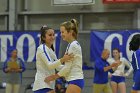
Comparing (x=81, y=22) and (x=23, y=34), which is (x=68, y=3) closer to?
(x=81, y=22)

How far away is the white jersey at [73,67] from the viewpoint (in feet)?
13.7

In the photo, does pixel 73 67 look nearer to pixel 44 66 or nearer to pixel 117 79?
pixel 44 66

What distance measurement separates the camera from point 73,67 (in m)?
4.21

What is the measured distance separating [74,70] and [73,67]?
0.13ft

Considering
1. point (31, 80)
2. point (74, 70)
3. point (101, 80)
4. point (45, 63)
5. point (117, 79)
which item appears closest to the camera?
point (74, 70)

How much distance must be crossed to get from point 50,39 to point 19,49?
23.3 ft

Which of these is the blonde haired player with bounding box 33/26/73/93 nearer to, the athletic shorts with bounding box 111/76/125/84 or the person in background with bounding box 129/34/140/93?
the person in background with bounding box 129/34/140/93

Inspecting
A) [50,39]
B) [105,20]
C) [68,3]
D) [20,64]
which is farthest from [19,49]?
[50,39]

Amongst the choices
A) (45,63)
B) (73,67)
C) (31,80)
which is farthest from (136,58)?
(31,80)

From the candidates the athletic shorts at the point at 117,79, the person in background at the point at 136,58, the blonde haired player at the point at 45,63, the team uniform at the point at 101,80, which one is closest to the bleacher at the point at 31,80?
the athletic shorts at the point at 117,79

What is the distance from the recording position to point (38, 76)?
171 inches

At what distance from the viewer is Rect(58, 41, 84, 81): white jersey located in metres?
4.18

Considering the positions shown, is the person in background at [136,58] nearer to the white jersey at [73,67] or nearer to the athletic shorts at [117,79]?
the white jersey at [73,67]

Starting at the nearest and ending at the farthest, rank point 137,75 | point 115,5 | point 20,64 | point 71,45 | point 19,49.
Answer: point 71,45 < point 137,75 < point 20,64 < point 19,49 < point 115,5
